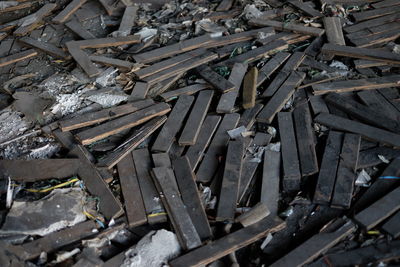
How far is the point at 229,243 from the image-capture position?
3.51 metres

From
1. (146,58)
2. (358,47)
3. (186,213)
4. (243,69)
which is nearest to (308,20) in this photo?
(358,47)

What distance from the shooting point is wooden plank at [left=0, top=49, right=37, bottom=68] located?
5720 millimetres

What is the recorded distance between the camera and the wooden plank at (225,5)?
6.40 metres

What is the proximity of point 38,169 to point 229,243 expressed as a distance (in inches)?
85.5

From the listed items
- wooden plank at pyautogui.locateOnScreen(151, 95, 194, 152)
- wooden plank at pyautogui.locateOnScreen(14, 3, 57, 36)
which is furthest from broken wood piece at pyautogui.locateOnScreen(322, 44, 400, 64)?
wooden plank at pyautogui.locateOnScreen(14, 3, 57, 36)

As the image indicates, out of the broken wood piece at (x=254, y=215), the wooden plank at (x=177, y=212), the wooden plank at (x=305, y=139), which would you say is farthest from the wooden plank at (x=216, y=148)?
the wooden plank at (x=305, y=139)

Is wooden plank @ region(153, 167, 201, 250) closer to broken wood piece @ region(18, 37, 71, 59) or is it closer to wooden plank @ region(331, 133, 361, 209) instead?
wooden plank @ region(331, 133, 361, 209)

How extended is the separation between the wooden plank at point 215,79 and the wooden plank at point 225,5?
1.61 m

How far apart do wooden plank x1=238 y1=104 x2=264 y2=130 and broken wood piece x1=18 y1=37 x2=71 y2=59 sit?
2781mm

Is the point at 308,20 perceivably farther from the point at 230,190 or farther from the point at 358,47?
the point at 230,190

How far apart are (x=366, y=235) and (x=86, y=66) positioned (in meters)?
4.04

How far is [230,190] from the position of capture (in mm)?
3904

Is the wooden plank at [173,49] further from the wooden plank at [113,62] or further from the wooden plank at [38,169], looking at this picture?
the wooden plank at [38,169]

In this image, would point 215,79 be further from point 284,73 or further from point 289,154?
point 289,154
